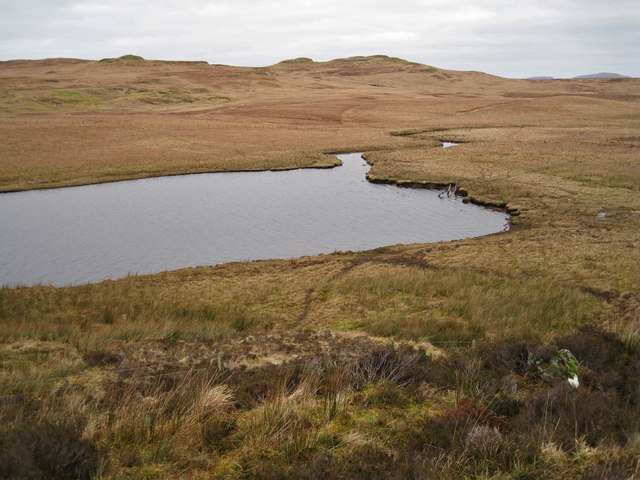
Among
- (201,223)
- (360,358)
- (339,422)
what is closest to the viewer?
(339,422)

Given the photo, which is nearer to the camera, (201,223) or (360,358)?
(360,358)

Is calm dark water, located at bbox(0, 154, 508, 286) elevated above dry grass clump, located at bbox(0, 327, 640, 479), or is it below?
below

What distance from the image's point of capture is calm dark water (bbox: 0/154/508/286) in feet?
79.0

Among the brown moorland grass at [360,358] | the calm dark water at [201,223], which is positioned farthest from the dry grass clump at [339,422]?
the calm dark water at [201,223]

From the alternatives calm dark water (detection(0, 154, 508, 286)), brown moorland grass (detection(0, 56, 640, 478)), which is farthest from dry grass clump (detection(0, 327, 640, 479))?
calm dark water (detection(0, 154, 508, 286))

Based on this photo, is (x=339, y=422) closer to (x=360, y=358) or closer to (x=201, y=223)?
(x=360, y=358)

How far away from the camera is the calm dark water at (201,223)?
79.0 ft

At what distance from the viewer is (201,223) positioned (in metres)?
30.6

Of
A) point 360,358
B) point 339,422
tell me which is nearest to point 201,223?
point 360,358

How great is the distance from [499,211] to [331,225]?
10.7 m

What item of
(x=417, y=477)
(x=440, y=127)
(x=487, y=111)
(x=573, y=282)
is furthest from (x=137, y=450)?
(x=487, y=111)

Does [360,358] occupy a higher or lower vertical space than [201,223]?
higher

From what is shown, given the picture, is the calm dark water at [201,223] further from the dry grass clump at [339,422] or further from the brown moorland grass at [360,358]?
the dry grass clump at [339,422]

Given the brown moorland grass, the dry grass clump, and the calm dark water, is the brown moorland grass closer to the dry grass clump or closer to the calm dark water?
the dry grass clump
